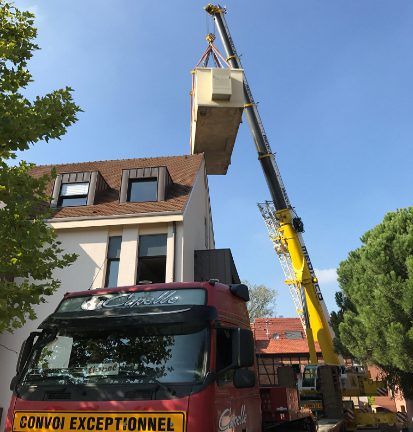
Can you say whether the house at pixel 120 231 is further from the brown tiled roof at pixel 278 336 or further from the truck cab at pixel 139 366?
the brown tiled roof at pixel 278 336

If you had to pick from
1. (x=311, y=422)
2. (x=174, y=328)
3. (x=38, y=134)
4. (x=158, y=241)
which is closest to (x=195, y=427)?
(x=174, y=328)

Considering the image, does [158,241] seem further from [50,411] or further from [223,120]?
[50,411]

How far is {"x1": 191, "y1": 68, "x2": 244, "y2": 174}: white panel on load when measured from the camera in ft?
54.1

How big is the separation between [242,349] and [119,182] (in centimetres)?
1385

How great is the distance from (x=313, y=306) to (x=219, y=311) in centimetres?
1394

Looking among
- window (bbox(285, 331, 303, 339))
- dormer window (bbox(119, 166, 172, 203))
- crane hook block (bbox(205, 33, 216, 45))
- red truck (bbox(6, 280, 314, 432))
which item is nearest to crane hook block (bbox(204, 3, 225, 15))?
crane hook block (bbox(205, 33, 216, 45))

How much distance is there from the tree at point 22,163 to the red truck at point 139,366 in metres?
2.69

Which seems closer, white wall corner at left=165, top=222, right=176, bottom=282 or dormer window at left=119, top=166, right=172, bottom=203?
white wall corner at left=165, top=222, right=176, bottom=282

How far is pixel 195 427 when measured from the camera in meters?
3.50

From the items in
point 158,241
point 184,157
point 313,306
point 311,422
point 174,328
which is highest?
point 184,157

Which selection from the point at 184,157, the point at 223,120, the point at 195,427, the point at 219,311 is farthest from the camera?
the point at 184,157

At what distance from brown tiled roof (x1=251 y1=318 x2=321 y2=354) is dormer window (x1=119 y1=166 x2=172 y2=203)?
2098 cm

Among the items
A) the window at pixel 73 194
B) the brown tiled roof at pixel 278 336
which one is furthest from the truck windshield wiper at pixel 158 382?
the brown tiled roof at pixel 278 336

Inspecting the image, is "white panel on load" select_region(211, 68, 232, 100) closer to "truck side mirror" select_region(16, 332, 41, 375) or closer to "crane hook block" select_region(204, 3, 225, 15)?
"crane hook block" select_region(204, 3, 225, 15)
